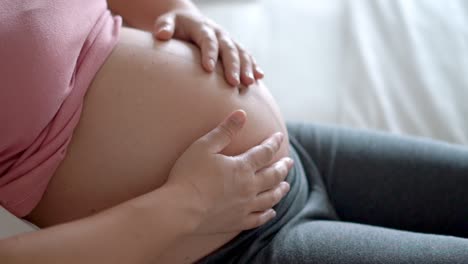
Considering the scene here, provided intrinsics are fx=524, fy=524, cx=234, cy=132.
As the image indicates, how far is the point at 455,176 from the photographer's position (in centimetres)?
80

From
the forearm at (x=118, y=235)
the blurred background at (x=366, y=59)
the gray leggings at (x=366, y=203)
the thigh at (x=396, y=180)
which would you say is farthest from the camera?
the blurred background at (x=366, y=59)

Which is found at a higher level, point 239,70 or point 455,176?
point 239,70

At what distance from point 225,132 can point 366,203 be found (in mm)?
302

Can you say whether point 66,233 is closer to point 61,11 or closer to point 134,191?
point 134,191

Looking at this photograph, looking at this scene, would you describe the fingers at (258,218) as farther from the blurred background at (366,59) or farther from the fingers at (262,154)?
the blurred background at (366,59)

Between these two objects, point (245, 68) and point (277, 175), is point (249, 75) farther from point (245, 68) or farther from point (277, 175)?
point (277, 175)

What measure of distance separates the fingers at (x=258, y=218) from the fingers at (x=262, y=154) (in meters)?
0.07

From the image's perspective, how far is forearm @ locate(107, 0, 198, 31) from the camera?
0.87 m

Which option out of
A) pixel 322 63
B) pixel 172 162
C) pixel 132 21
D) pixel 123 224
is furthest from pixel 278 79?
pixel 123 224

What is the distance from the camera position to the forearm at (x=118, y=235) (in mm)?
578

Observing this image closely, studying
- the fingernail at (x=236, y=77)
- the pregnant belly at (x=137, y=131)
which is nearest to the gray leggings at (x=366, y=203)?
the pregnant belly at (x=137, y=131)

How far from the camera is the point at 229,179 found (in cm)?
66

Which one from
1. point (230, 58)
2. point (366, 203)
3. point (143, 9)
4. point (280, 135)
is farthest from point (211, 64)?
point (366, 203)

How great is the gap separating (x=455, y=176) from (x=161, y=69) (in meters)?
0.47
